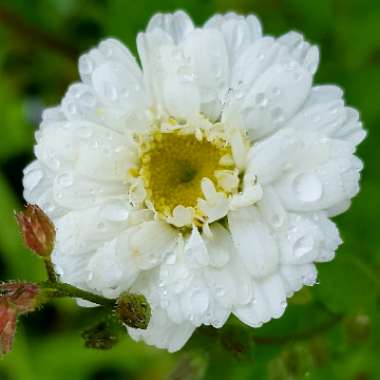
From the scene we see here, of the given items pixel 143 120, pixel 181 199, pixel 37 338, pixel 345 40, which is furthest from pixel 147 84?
pixel 37 338

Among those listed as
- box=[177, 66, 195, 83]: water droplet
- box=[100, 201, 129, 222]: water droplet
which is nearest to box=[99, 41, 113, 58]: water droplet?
box=[177, 66, 195, 83]: water droplet

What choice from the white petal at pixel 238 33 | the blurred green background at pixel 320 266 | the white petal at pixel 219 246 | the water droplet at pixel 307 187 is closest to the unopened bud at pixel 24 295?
the white petal at pixel 219 246

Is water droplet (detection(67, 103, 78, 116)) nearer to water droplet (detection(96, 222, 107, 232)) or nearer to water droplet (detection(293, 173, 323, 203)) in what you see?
water droplet (detection(96, 222, 107, 232))

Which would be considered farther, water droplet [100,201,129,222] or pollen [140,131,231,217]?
pollen [140,131,231,217]

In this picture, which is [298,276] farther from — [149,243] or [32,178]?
[32,178]

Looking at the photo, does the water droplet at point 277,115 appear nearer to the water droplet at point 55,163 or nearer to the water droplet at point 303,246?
the water droplet at point 303,246

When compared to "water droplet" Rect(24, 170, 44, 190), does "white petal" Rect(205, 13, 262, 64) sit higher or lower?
higher

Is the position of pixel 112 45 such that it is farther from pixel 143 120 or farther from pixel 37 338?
pixel 37 338

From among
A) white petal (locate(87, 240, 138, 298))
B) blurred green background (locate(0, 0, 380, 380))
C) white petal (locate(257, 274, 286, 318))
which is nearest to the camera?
white petal (locate(257, 274, 286, 318))
